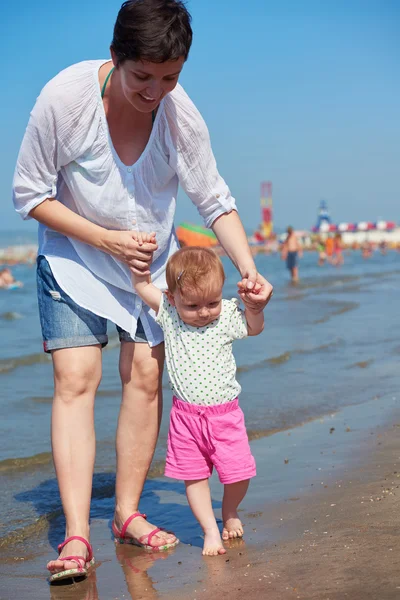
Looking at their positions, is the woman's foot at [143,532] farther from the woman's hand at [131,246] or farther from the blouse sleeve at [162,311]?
the woman's hand at [131,246]

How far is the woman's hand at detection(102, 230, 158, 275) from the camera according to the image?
303cm

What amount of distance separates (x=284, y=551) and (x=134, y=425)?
815 millimetres

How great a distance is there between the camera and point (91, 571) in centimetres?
301

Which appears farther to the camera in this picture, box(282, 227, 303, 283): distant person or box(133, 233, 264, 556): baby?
box(282, 227, 303, 283): distant person

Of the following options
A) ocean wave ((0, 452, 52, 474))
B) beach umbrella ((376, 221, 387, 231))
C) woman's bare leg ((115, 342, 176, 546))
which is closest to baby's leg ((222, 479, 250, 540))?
woman's bare leg ((115, 342, 176, 546))

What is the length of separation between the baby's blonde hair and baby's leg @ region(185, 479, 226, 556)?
0.76 metres

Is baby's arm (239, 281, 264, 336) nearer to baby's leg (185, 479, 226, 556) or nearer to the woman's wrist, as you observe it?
the woman's wrist

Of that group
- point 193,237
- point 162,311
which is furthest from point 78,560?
point 193,237

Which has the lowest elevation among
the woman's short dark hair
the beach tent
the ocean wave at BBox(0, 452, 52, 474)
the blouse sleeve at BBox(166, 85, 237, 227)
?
the beach tent

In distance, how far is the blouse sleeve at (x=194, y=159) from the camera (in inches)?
125

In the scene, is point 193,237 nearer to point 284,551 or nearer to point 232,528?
point 232,528

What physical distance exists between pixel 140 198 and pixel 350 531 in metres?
1.45

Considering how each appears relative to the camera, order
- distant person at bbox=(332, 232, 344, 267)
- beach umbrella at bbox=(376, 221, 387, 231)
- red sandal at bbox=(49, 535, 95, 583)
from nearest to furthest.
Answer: red sandal at bbox=(49, 535, 95, 583), distant person at bbox=(332, 232, 344, 267), beach umbrella at bbox=(376, 221, 387, 231)

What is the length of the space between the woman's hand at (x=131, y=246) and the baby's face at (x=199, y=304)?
191 millimetres
